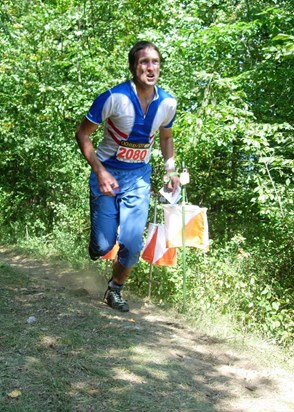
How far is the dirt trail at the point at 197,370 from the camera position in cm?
247

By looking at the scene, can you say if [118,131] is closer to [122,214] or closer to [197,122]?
[122,214]

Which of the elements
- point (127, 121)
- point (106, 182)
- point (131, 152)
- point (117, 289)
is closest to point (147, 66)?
point (127, 121)

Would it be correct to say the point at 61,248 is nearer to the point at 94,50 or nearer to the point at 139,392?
the point at 94,50

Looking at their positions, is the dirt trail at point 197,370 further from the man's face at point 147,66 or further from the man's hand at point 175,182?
the man's face at point 147,66

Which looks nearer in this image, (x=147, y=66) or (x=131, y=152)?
(x=147, y=66)

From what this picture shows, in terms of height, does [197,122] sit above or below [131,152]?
above

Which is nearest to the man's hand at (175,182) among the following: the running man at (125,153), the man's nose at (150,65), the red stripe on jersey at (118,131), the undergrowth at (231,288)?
the running man at (125,153)

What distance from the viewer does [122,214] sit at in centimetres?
382

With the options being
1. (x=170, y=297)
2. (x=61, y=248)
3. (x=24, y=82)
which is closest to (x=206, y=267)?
(x=170, y=297)

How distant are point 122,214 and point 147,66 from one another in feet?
3.66

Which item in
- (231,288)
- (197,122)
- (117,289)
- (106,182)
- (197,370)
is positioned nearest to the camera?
(197,370)

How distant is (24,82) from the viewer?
7793mm

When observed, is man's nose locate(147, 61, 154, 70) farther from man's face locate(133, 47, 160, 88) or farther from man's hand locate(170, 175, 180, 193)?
man's hand locate(170, 175, 180, 193)

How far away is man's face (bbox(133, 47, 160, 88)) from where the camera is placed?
11.9 ft
